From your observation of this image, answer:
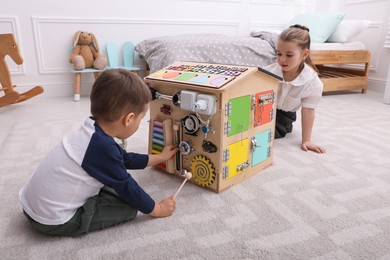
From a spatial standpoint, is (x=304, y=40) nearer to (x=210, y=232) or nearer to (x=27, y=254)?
(x=210, y=232)

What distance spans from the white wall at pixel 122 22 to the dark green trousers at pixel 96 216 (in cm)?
205

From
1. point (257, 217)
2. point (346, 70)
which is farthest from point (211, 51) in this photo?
point (257, 217)

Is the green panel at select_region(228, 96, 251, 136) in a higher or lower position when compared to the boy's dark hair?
lower

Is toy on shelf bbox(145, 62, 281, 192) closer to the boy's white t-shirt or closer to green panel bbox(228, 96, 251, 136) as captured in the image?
green panel bbox(228, 96, 251, 136)

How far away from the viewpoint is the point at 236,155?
1071mm

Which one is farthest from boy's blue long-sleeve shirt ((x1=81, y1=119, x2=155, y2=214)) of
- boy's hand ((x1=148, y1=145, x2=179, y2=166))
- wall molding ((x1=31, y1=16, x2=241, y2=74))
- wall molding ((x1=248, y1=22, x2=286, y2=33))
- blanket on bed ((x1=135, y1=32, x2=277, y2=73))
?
wall molding ((x1=248, y1=22, x2=286, y2=33))

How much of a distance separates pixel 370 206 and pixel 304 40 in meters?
0.77

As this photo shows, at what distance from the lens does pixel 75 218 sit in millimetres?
795

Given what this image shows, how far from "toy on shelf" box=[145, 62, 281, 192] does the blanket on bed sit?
1.02 meters

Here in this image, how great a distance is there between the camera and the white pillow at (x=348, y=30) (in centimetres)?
273

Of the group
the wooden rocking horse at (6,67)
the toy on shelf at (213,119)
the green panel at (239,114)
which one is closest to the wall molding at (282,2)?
the wooden rocking horse at (6,67)

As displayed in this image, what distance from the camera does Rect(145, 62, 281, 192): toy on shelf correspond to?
38.1 inches

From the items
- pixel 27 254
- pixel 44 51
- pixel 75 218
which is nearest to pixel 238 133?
pixel 75 218

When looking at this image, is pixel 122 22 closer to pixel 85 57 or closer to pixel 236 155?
pixel 85 57
